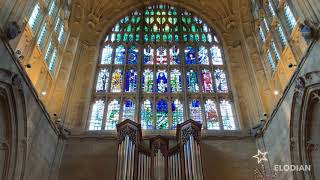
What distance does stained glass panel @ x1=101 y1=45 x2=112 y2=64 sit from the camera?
1831 cm

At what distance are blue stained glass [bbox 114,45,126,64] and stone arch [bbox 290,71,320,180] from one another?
10.1 m

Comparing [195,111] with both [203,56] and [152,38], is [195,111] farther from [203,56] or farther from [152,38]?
[152,38]

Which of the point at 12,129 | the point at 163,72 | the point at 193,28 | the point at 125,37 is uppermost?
the point at 193,28

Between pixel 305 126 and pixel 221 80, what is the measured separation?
677cm

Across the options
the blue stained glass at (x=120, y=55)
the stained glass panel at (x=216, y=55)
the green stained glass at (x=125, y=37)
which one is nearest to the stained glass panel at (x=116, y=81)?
the blue stained glass at (x=120, y=55)

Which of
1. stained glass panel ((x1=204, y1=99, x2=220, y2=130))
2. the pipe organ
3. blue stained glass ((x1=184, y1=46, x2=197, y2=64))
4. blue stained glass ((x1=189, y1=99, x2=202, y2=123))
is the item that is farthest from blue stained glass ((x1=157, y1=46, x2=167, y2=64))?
the pipe organ

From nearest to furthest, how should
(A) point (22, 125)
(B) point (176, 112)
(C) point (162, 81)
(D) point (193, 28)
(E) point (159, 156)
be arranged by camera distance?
(A) point (22, 125)
(E) point (159, 156)
(B) point (176, 112)
(C) point (162, 81)
(D) point (193, 28)

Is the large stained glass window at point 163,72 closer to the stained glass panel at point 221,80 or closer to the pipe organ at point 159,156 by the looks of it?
the stained glass panel at point 221,80

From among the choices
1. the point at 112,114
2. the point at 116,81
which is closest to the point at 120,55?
the point at 116,81

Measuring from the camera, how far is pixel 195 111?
52.0 feet

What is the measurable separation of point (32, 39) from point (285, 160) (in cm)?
1094

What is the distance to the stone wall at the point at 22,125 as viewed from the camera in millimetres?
10027

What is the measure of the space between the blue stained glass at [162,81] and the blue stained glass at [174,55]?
3.31 ft

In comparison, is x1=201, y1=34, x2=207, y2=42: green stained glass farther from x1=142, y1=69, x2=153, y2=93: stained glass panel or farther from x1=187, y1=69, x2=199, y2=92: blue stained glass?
x1=142, y1=69, x2=153, y2=93: stained glass panel
